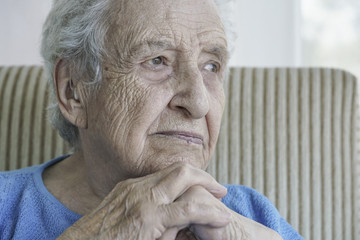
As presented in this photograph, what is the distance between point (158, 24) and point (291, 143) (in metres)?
0.70

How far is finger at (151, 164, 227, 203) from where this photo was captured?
38.4 inches

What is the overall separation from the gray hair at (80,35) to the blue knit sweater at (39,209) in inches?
12.0

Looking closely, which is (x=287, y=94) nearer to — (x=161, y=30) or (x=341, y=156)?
(x=341, y=156)

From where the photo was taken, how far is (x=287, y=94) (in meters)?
1.65

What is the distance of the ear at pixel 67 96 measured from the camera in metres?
1.29

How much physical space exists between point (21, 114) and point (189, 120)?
32.0 inches

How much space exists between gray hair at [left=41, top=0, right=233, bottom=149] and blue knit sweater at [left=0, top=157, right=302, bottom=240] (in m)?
0.30

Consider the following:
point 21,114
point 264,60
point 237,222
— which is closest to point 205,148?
point 237,222

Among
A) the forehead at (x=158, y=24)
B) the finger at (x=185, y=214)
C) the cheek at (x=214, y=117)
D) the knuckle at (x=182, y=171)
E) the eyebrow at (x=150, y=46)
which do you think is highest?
the forehead at (x=158, y=24)

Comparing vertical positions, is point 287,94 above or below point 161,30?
below

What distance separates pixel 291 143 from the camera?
5.28ft

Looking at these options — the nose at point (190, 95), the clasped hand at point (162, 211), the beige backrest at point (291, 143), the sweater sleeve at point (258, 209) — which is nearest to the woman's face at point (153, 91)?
the nose at point (190, 95)


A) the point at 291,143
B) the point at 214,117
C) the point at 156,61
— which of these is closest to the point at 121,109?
the point at 156,61

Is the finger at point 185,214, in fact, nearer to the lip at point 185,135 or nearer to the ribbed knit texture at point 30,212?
the lip at point 185,135
